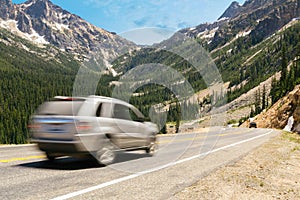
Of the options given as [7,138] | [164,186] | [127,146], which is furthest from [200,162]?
[7,138]

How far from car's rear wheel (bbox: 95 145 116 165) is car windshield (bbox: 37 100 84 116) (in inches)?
58.8

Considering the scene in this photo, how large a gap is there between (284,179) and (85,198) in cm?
613

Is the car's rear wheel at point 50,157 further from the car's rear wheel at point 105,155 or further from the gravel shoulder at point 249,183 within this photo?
the gravel shoulder at point 249,183

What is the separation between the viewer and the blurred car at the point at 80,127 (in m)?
8.43

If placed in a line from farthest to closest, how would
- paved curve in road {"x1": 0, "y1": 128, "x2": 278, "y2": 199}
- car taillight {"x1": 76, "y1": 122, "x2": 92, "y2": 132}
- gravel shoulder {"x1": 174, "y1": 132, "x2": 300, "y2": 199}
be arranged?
car taillight {"x1": 76, "y1": 122, "x2": 92, "y2": 132}, gravel shoulder {"x1": 174, "y1": 132, "x2": 300, "y2": 199}, paved curve in road {"x1": 0, "y1": 128, "x2": 278, "y2": 199}

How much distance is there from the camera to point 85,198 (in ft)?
18.4

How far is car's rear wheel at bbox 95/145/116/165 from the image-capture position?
8.97 meters

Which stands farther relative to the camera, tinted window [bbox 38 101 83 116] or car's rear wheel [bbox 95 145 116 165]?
car's rear wheel [bbox 95 145 116 165]

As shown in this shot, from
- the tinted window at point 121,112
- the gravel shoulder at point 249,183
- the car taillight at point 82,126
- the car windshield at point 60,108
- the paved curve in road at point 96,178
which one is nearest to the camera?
the paved curve in road at point 96,178

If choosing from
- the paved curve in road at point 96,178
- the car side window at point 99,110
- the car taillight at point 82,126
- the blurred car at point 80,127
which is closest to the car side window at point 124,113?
the blurred car at point 80,127

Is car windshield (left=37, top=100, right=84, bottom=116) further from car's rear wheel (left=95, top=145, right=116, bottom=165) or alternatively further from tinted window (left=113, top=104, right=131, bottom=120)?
car's rear wheel (left=95, top=145, right=116, bottom=165)

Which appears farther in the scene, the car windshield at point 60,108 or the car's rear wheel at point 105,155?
the car's rear wheel at point 105,155

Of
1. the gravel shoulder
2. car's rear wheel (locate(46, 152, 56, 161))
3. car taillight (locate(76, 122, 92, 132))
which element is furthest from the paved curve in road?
car taillight (locate(76, 122, 92, 132))

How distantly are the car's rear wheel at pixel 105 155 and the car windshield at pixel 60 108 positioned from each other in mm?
1494
